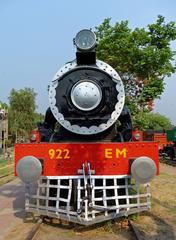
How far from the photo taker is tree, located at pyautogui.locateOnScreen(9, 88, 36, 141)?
156ft

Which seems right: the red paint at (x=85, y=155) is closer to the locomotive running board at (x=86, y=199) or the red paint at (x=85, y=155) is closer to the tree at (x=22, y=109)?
the locomotive running board at (x=86, y=199)

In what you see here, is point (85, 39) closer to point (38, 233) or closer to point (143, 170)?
point (143, 170)

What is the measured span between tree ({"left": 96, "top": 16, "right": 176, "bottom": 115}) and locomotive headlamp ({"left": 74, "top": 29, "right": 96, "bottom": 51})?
9780 mm

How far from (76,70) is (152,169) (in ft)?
6.32

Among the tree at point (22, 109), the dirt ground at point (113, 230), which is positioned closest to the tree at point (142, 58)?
the dirt ground at point (113, 230)

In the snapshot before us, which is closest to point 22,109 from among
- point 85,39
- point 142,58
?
point 142,58

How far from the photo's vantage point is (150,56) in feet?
50.0

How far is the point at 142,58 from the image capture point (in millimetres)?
15516

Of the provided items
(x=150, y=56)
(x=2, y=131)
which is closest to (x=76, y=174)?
(x=150, y=56)

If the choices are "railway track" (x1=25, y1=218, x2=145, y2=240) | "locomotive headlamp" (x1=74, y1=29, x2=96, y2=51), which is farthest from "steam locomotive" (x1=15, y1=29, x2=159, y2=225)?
"railway track" (x1=25, y1=218, x2=145, y2=240)

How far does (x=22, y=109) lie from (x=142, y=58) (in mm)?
37121

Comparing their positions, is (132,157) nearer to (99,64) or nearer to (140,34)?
(99,64)

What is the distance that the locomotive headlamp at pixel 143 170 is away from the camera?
16.2 feet

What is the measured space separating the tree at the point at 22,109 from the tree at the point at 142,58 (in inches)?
1272
